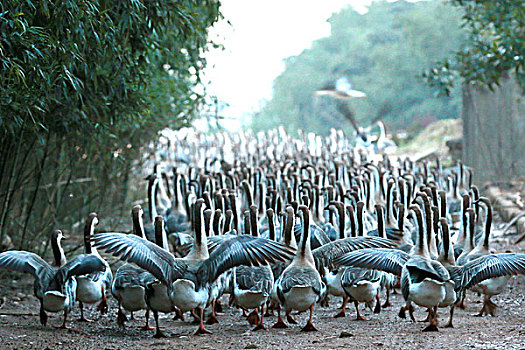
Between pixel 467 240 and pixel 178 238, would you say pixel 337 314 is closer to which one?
pixel 467 240

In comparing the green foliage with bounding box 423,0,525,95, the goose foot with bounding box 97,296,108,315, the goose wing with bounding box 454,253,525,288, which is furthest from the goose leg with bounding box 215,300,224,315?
the green foliage with bounding box 423,0,525,95

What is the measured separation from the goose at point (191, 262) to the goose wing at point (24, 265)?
97 centimetres

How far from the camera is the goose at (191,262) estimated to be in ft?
20.4

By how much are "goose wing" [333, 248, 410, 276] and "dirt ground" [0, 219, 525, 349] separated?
22.7 inches

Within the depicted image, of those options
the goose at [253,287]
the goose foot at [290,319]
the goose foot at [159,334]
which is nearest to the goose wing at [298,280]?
the goose at [253,287]

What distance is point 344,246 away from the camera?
746 cm

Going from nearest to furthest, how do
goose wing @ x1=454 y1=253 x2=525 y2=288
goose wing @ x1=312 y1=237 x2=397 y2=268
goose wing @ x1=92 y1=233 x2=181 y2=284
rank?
goose wing @ x1=92 y1=233 x2=181 y2=284 < goose wing @ x1=454 y1=253 x2=525 y2=288 < goose wing @ x1=312 y1=237 x2=397 y2=268

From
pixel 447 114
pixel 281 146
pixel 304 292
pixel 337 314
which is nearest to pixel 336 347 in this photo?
pixel 304 292

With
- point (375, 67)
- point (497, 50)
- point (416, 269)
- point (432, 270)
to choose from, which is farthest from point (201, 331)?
point (375, 67)

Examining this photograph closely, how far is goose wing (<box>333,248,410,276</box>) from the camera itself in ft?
21.9

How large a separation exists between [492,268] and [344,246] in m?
1.60

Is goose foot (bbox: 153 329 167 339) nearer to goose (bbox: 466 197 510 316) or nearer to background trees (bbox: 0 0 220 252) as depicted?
background trees (bbox: 0 0 220 252)

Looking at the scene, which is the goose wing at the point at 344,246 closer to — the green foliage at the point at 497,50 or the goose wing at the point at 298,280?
the goose wing at the point at 298,280

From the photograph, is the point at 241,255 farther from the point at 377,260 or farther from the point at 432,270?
the point at 432,270
